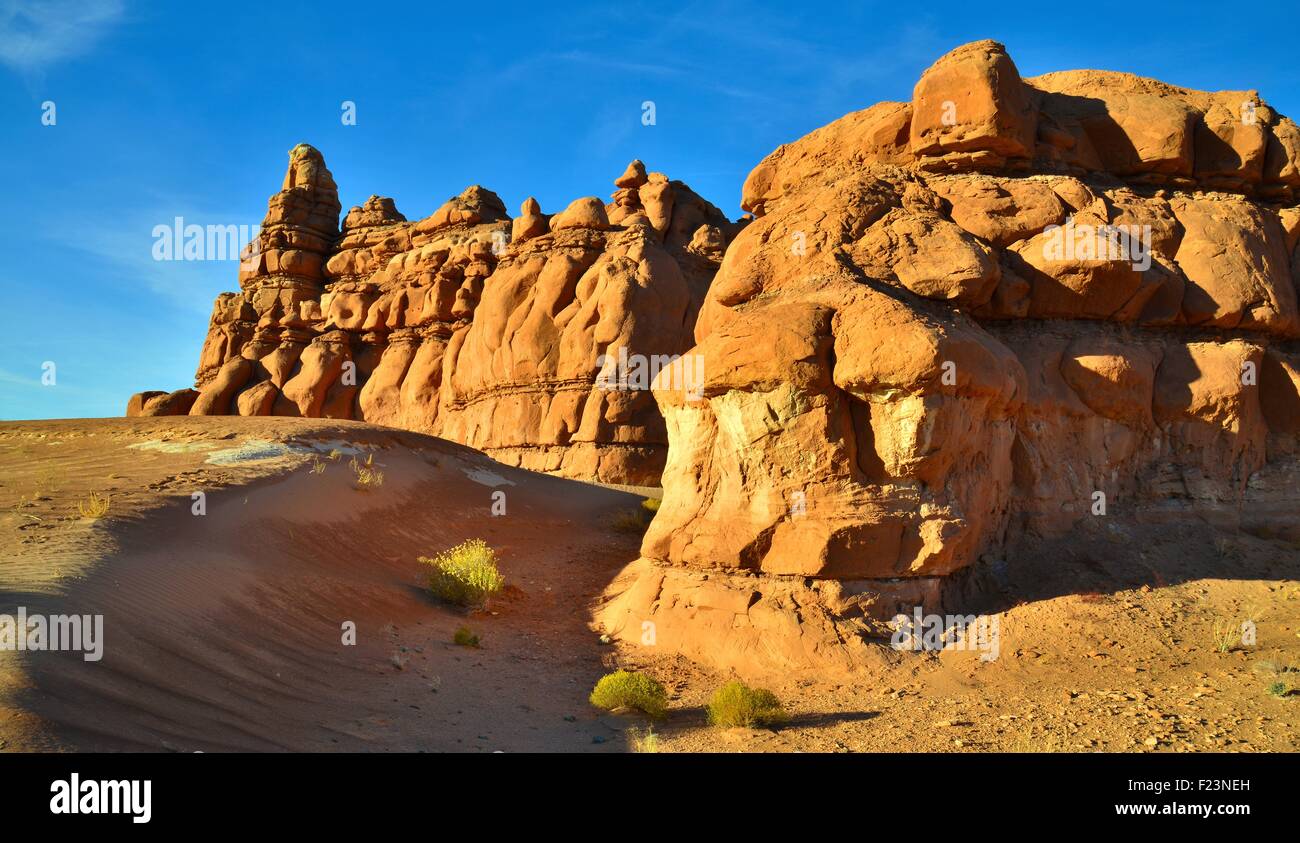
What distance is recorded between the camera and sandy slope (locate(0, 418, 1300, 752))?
680 centimetres

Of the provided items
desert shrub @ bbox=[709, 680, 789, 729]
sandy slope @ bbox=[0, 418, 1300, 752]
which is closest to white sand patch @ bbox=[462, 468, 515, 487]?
sandy slope @ bbox=[0, 418, 1300, 752]

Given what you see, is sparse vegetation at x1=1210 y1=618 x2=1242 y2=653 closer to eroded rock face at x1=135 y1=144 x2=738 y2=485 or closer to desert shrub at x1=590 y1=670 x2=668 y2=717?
desert shrub at x1=590 y1=670 x2=668 y2=717

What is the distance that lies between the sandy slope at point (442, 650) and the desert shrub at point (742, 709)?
175 mm

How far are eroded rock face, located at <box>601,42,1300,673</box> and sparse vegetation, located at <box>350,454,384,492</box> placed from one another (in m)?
5.75

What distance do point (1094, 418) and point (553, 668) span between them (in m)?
7.88

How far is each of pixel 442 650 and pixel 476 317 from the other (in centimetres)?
1898

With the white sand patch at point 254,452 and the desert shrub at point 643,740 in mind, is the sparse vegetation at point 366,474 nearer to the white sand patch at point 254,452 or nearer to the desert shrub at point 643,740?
the white sand patch at point 254,452

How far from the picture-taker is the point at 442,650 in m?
10.3

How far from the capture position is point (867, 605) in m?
9.52

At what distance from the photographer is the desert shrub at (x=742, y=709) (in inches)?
304

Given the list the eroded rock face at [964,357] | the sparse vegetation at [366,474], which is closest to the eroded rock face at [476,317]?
the sparse vegetation at [366,474]

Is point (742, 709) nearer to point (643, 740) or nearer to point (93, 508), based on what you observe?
point (643, 740)

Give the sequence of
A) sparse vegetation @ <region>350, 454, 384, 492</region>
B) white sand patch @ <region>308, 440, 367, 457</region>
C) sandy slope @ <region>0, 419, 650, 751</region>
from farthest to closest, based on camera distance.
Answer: white sand patch @ <region>308, 440, 367, 457</region>, sparse vegetation @ <region>350, 454, 384, 492</region>, sandy slope @ <region>0, 419, 650, 751</region>

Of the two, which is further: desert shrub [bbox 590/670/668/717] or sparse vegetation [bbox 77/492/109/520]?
sparse vegetation [bbox 77/492/109/520]
